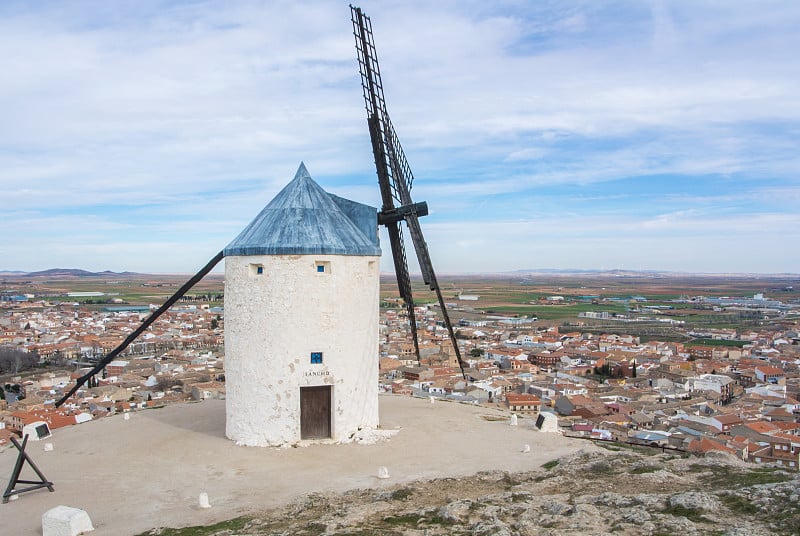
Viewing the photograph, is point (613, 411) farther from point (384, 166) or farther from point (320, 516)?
point (320, 516)

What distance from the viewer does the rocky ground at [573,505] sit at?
685 centimetres

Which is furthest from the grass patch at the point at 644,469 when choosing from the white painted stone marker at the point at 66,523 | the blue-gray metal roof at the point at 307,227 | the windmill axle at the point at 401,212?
the windmill axle at the point at 401,212

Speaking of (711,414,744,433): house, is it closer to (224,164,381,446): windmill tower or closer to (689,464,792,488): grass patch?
(224,164,381,446): windmill tower

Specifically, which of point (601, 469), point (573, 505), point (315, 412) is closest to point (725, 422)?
point (315, 412)

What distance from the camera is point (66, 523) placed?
8281 millimetres

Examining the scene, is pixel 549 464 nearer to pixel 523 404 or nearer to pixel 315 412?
pixel 315 412

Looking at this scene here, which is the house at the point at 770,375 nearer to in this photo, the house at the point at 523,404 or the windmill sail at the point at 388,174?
the house at the point at 523,404

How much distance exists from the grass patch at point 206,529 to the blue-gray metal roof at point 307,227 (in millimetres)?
5192

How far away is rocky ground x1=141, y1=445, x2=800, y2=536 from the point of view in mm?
6852

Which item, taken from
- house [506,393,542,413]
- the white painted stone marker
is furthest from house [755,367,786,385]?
the white painted stone marker

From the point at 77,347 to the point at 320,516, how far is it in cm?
7241

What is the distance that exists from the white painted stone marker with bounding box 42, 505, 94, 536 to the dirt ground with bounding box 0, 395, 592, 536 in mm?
183

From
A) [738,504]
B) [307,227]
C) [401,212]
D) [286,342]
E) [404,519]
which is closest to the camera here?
[738,504]

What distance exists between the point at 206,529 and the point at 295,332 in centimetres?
457
